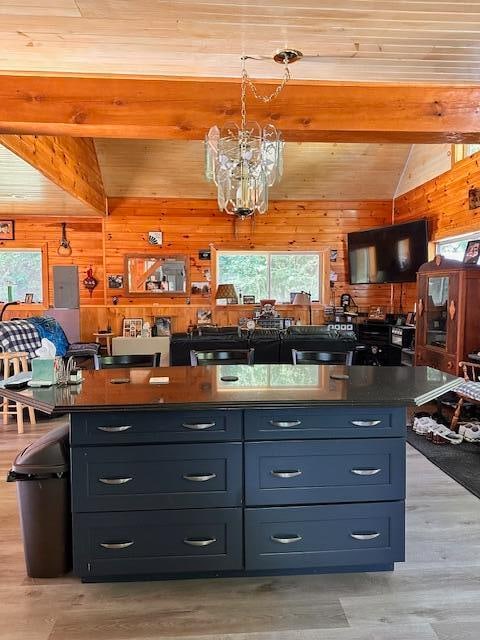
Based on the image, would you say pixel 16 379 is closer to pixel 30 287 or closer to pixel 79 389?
pixel 79 389

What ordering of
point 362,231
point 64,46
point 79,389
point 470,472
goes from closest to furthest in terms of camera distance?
1. point 79,389
2. point 64,46
3. point 470,472
4. point 362,231

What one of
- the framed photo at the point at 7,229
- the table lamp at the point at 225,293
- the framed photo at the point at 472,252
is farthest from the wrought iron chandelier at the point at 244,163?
the framed photo at the point at 7,229

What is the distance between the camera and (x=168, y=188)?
8125 mm

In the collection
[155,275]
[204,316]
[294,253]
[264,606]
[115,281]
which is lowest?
[264,606]

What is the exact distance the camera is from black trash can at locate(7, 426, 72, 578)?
211cm

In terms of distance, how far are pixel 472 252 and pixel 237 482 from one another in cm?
465

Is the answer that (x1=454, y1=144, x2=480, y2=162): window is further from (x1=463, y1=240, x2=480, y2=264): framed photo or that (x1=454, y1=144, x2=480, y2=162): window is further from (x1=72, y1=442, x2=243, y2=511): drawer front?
(x1=72, y1=442, x2=243, y2=511): drawer front

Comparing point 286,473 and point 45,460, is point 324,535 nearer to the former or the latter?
point 286,473

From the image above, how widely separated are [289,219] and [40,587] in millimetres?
7235

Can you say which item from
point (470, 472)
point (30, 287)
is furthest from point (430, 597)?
point (30, 287)

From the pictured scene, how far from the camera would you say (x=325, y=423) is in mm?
2105

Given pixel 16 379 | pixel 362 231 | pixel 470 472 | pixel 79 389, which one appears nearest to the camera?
pixel 79 389

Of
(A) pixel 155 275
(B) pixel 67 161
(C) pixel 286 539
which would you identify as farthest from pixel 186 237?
(C) pixel 286 539

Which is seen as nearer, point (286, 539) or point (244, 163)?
point (286, 539)
